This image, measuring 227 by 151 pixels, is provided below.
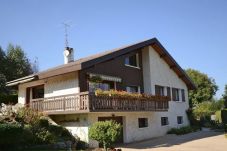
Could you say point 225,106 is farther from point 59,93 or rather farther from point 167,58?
point 59,93

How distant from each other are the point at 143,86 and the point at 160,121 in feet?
13.1

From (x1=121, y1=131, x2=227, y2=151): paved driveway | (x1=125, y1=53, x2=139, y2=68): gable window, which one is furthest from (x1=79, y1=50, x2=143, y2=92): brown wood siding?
(x1=121, y1=131, x2=227, y2=151): paved driveway

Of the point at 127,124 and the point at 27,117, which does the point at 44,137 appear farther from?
the point at 127,124

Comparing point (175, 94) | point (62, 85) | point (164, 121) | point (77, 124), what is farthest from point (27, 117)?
point (175, 94)

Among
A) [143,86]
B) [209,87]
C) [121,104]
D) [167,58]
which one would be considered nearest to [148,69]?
[143,86]

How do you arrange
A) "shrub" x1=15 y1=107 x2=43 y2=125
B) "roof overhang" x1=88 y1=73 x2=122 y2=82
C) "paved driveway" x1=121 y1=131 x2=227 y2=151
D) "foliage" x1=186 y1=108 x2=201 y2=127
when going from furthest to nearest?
"foliage" x1=186 y1=108 x2=201 y2=127
"roof overhang" x1=88 y1=73 x2=122 y2=82
"shrub" x1=15 y1=107 x2=43 y2=125
"paved driveway" x1=121 y1=131 x2=227 y2=151

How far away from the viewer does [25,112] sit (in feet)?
68.3

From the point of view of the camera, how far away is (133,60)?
1161 inches

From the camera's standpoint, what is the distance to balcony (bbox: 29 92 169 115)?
1967cm

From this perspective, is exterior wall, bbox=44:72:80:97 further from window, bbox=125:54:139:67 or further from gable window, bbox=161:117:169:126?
gable window, bbox=161:117:169:126

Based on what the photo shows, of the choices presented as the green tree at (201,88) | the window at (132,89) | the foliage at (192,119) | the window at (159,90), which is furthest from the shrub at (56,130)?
the green tree at (201,88)

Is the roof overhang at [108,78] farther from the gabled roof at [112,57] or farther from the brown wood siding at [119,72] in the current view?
the gabled roof at [112,57]

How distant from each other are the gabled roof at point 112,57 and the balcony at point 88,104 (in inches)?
77.8

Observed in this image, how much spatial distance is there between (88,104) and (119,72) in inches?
297
